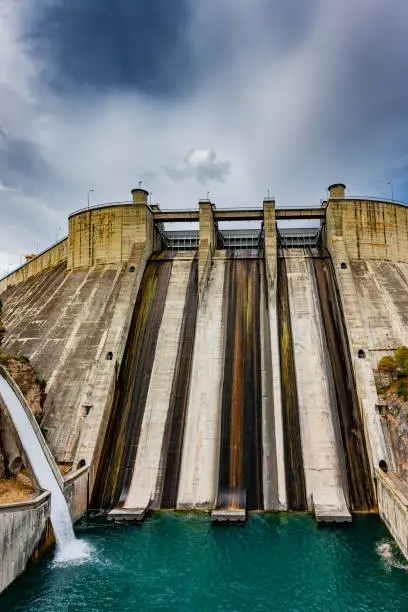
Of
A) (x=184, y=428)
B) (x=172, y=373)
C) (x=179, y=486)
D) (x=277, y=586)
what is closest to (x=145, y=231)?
(x=172, y=373)

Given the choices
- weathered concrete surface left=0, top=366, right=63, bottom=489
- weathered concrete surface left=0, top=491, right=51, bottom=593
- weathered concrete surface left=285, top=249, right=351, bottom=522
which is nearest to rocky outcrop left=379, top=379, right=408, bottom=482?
weathered concrete surface left=285, top=249, right=351, bottom=522

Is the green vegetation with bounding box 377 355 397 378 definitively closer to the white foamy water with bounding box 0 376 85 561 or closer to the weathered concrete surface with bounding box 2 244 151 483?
the weathered concrete surface with bounding box 2 244 151 483

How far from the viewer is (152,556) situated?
50.3 ft

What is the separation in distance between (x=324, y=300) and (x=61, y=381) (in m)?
15.9

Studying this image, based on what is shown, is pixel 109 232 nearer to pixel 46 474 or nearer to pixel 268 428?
pixel 268 428

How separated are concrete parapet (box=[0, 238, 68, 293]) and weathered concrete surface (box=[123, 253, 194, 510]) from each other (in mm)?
10244

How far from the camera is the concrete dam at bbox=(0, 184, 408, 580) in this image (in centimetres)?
1934

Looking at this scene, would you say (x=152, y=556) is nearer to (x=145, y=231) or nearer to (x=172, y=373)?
(x=172, y=373)

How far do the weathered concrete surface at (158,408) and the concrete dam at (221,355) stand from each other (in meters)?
0.07

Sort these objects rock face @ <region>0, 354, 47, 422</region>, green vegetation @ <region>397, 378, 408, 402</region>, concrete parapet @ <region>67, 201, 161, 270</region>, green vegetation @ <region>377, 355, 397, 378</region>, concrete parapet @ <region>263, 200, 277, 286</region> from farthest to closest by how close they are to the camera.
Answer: concrete parapet @ <region>67, 201, 161, 270</region>
concrete parapet @ <region>263, 200, 277, 286</region>
green vegetation @ <region>377, 355, 397, 378</region>
rock face @ <region>0, 354, 47, 422</region>
green vegetation @ <region>397, 378, 408, 402</region>

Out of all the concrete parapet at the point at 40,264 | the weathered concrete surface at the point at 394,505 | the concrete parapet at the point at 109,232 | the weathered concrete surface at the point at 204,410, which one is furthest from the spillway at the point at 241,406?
the concrete parapet at the point at 40,264

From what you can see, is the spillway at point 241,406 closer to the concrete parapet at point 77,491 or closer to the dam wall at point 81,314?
the concrete parapet at point 77,491

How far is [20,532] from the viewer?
13.8 meters

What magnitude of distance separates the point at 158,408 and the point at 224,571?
9.28 meters
